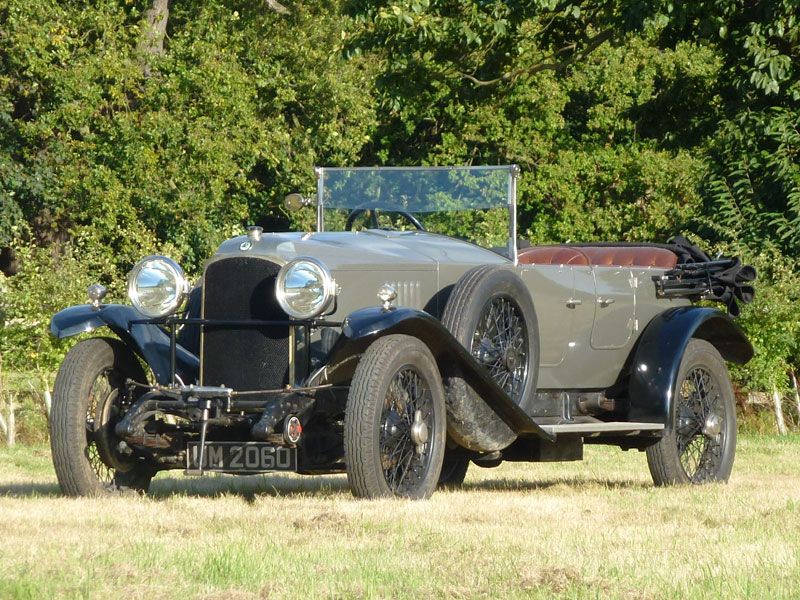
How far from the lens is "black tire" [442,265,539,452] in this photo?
283 inches

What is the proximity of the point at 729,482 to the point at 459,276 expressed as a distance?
7.97 feet

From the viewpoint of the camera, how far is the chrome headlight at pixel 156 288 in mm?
7141

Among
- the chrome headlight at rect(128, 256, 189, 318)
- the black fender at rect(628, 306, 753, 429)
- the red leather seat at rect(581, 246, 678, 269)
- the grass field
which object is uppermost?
the red leather seat at rect(581, 246, 678, 269)

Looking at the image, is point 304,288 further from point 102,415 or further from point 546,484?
point 546,484

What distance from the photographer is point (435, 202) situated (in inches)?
327

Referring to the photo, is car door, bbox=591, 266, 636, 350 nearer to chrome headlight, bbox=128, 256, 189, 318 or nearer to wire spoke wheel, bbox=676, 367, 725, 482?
wire spoke wheel, bbox=676, 367, 725, 482

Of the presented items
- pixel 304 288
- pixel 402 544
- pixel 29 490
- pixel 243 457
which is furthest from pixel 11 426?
pixel 402 544

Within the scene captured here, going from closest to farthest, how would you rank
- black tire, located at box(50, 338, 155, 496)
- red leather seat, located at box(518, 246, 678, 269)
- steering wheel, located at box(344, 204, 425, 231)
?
black tire, located at box(50, 338, 155, 496) → steering wheel, located at box(344, 204, 425, 231) → red leather seat, located at box(518, 246, 678, 269)

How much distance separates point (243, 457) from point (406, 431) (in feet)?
2.54

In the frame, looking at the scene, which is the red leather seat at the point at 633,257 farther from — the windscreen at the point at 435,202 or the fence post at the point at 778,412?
the fence post at the point at 778,412

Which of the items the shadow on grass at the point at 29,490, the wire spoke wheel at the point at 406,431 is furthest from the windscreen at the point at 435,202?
the shadow on grass at the point at 29,490

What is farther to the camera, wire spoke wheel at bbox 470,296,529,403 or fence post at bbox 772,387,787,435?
fence post at bbox 772,387,787,435

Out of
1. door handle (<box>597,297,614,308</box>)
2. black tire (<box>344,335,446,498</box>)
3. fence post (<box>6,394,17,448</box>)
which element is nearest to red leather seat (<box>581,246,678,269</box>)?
door handle (<box>597,297,614,308</box>)

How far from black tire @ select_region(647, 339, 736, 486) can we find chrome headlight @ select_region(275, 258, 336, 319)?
265 cm
